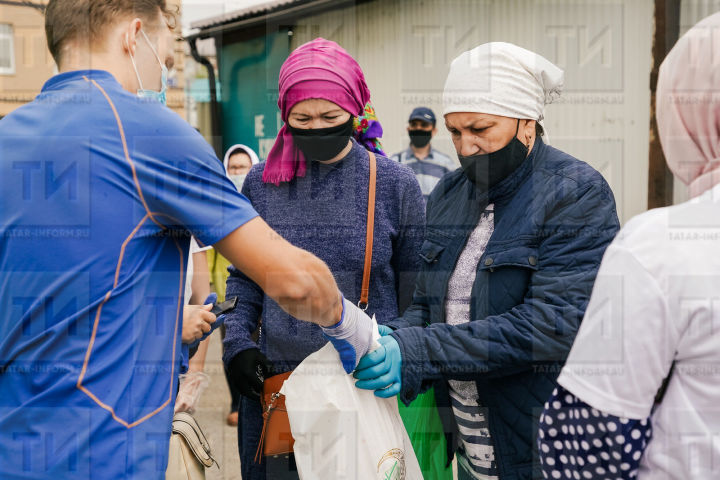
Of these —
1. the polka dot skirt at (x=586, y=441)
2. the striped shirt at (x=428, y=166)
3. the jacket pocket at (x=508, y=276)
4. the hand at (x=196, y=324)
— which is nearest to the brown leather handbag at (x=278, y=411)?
the hand at (x=196, y=324)

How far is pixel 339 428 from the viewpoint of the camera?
196cm

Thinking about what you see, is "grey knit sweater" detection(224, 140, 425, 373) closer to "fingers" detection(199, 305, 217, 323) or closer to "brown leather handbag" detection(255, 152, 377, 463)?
"brown leather handbag" detection(255, 152, 377, 463)

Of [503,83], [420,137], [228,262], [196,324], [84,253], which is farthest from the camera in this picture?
[420,137]

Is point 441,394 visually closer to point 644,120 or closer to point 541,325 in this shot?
point 541,325

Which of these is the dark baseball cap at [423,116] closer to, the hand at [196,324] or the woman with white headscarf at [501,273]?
the woman with white headscarf at [501,273]

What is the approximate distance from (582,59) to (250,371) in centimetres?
608

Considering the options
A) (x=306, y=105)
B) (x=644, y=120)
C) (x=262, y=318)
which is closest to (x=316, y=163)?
(x=306, y=105)

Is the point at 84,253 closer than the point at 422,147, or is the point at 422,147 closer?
the point at 84,253

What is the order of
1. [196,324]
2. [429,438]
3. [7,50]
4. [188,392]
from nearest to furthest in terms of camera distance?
1. [196,324]
2. [429,438]
3. [188,392]
4. [7,50]

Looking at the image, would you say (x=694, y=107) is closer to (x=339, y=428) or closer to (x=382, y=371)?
(x=382, y=371)

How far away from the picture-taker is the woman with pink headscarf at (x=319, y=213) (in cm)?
243

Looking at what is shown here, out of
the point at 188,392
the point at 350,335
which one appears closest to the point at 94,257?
the point at 350,335

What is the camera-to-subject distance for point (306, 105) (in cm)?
246

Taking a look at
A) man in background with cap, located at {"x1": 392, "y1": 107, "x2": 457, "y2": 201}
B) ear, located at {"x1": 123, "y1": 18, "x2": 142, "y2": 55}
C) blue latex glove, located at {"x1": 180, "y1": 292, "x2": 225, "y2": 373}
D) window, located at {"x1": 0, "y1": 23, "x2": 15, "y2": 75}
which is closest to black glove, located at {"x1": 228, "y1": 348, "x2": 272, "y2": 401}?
blue latex glove, located at {"x1": 180, "y1": 292, "x2": 225, "y2": 373}
